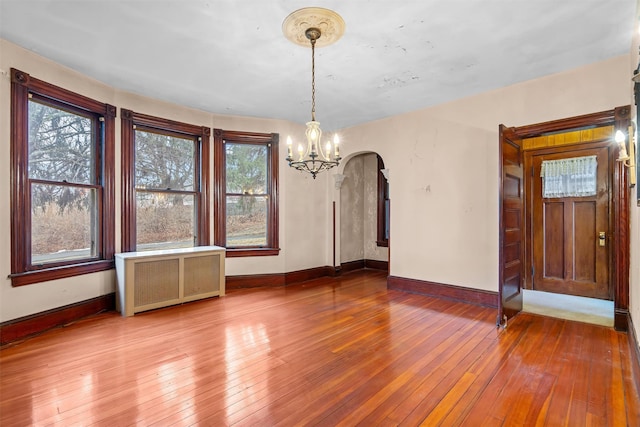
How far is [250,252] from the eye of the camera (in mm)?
5344

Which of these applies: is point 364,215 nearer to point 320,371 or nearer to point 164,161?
point 164,161

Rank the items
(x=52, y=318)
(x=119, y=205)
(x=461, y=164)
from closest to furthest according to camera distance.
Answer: (x=52, y=318)
(x=119, y=205)
(x=461, y=164)

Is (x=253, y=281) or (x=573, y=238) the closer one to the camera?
(x=573, y=238)

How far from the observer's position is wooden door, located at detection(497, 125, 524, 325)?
137 inches

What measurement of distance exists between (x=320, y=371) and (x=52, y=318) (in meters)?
3.08

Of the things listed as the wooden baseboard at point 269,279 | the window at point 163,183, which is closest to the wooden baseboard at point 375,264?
the wooden baseboard at point 269,279

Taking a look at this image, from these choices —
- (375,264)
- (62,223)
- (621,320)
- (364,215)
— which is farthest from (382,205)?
(62,223)

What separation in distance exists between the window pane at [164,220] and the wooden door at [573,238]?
5630mm

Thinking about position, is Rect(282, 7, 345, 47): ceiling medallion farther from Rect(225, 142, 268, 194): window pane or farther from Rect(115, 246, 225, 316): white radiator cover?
Rect(115, 246, 225, 316): white radiator cover

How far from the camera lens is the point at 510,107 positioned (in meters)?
4.01

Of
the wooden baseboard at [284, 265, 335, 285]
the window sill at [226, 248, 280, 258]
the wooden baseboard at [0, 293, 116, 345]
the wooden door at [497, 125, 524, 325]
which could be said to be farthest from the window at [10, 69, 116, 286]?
the wooden door at [497, 125, 524, 325]

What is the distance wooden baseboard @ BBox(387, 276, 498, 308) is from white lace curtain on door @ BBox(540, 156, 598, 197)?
217cm

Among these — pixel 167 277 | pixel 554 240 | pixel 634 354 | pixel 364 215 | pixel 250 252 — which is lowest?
pixel 634 354

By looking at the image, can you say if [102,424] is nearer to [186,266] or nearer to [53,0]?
[186,266]
